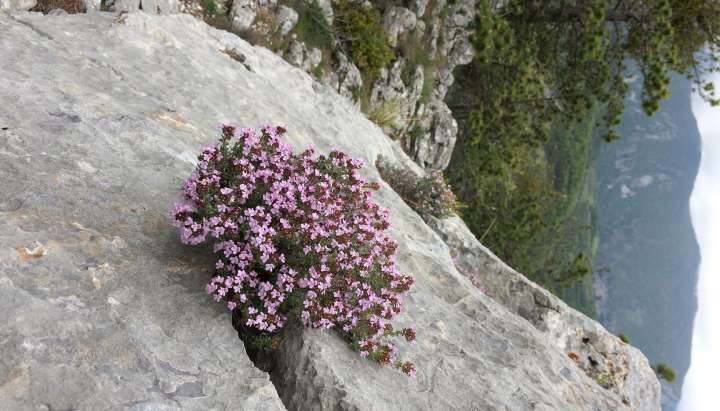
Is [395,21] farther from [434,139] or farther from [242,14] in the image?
[242,14]

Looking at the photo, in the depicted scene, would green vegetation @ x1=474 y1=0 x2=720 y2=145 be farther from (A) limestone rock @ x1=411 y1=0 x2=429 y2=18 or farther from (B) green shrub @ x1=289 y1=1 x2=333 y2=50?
(B) green shrub @ x1=289 y1=1 x2=333 y2=50

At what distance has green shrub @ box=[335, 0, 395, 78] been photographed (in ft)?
42.6

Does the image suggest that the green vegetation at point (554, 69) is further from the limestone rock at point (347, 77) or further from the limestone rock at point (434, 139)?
the limestone rock at point (347, 77)

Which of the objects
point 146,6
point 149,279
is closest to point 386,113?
point 146,6

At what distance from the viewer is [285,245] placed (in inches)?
137

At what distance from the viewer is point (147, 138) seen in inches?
183

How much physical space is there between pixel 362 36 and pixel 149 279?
11018mm

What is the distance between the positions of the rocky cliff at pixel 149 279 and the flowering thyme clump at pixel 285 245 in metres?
0.20

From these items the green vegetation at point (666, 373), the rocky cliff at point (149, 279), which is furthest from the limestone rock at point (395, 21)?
the green vegetation at point (666, 373)

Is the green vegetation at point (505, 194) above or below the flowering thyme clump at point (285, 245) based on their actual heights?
above

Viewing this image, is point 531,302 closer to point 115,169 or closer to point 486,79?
point 115,169

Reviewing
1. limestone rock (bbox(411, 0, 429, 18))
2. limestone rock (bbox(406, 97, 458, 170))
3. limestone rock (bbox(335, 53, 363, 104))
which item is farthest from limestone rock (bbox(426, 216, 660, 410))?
limestone rock (bbox(411, 0, 429, 18))

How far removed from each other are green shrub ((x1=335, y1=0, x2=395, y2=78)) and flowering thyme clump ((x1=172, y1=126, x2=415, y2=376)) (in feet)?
32.4

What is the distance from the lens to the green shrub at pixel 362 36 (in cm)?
1298
